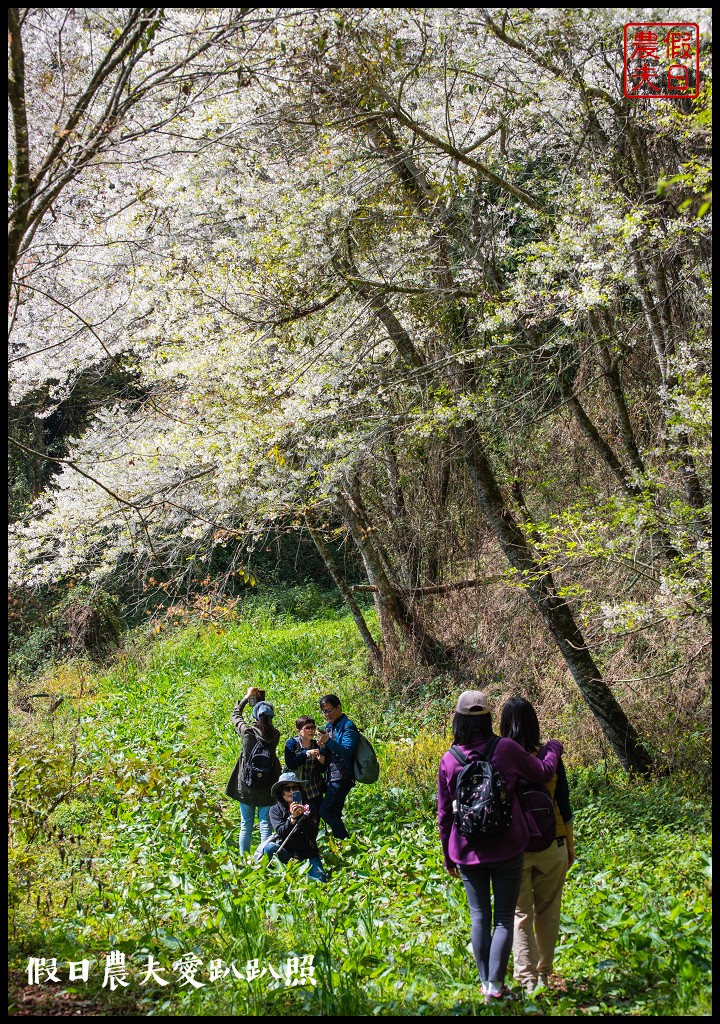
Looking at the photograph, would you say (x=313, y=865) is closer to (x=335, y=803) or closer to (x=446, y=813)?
(x=335, y=803)

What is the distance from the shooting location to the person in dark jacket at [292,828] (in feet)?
17.3

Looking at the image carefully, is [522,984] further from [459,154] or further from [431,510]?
[431,510]

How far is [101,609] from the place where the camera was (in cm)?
1541

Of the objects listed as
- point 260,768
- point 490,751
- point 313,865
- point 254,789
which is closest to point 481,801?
point 490,751

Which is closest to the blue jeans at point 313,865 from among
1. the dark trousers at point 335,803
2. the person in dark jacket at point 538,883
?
the dark trousers at point 335,803

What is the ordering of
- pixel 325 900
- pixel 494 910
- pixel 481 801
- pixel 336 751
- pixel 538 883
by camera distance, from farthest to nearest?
pixel 336 751, pixel 325 900, pixel 538 883, pixel 494 910, pixel 481 801

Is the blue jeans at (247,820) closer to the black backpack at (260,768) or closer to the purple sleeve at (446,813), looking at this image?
the black backpack at (260,768)

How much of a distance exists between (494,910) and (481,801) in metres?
0.58

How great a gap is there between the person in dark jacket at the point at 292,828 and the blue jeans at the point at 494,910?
1.92m

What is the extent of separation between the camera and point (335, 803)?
20.2 ft

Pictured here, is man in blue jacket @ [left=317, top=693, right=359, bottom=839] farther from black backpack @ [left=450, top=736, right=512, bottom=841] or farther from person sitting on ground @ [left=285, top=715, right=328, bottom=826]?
black backpack @ [left=450, top=736, right=512, bottom=841]

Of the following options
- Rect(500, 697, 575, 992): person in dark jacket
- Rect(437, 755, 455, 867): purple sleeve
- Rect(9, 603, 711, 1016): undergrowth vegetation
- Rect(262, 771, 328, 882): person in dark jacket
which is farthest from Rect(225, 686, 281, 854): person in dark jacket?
Rect(500, 697, 575, 992): person in dark jacket

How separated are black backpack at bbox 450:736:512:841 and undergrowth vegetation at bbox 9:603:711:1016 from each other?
2.57 feet

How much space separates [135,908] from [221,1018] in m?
1.64
